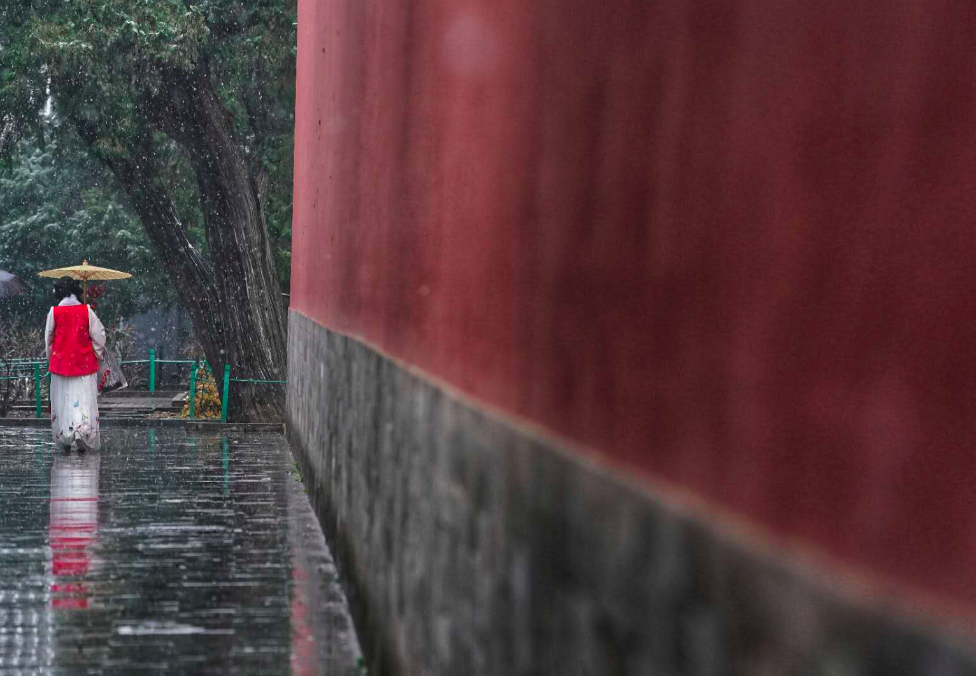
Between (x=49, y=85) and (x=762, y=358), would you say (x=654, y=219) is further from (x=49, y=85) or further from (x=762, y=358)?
(x=49, y=85)

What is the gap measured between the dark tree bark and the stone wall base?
571 inches

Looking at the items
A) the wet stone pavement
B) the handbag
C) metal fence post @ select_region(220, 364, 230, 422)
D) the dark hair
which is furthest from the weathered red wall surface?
metal fence post @ select_region(220, 364, 230, 422)

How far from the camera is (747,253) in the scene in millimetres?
2129

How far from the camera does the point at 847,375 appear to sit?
1.77 metres

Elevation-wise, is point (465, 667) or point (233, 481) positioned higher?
point (465, 667)

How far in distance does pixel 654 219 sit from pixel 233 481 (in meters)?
10.6

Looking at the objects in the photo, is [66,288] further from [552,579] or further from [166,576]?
[552,579]

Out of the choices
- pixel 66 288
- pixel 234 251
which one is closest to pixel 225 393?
pixel 234 251

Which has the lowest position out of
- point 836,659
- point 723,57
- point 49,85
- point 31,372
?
point 31,372

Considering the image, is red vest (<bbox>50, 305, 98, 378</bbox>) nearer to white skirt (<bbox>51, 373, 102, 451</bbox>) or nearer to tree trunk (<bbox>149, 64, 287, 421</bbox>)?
white skirt (<bbox>51, 373, 102, 451</bbox>)

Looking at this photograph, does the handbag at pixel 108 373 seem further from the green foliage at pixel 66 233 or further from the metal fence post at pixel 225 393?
the green foliage at pixel 66 233

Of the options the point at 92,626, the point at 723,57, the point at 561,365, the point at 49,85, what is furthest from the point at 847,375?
the point at 49,85

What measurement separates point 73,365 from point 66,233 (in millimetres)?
22785

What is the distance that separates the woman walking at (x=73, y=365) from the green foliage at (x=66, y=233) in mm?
19494
